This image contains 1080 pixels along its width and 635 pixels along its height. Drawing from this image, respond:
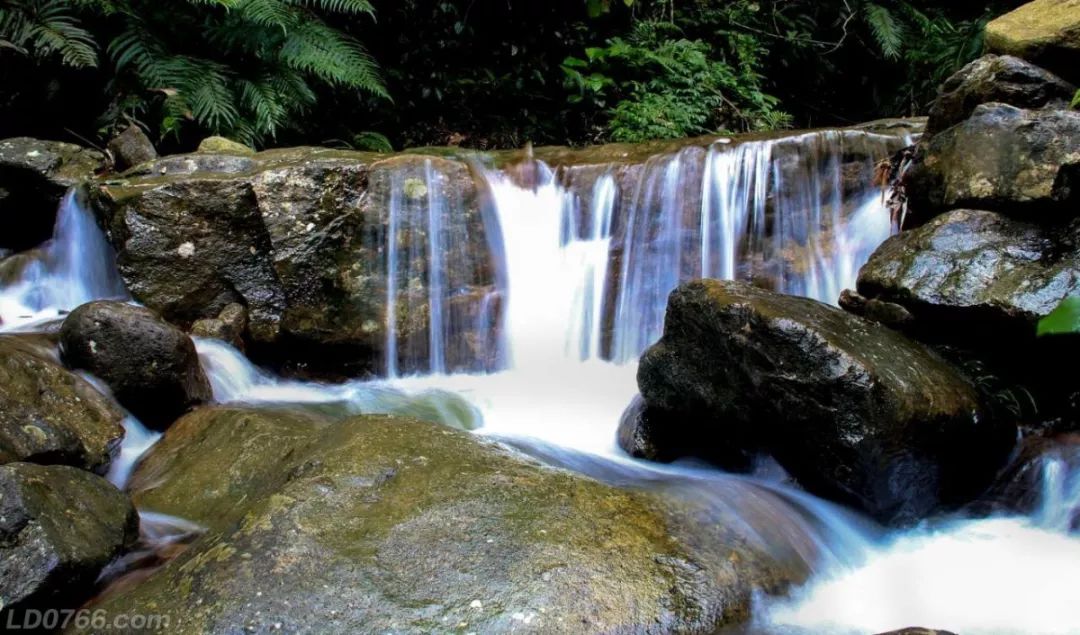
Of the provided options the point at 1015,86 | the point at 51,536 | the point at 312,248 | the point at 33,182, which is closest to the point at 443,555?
the point at 51,536

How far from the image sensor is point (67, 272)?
593 centimetres

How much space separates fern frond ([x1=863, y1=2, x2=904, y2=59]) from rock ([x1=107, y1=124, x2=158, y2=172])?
25.7 feet

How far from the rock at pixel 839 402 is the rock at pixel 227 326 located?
10.7 ft

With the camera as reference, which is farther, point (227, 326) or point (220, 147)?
point (220, 147)

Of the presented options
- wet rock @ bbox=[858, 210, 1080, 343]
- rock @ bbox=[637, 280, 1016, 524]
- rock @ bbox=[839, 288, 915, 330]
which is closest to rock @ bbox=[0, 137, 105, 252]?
rock @ bbox=[637, 280, 1016, 524]

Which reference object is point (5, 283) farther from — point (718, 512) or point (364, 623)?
point (718, 512)

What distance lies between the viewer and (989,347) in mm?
3812

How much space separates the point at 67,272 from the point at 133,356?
201 centimetres

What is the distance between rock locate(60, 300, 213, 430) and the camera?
14.6 feet

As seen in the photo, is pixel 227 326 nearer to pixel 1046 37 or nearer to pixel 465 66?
pixel 465 66

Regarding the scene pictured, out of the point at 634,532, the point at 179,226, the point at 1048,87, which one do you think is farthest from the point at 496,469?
the point at 1048,87

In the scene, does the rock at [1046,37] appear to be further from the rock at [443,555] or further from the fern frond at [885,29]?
the fern frond at [885,29]

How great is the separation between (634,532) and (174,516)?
81.3 inches

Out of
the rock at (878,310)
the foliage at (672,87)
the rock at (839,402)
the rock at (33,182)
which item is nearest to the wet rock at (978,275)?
the rock at (878,310)
